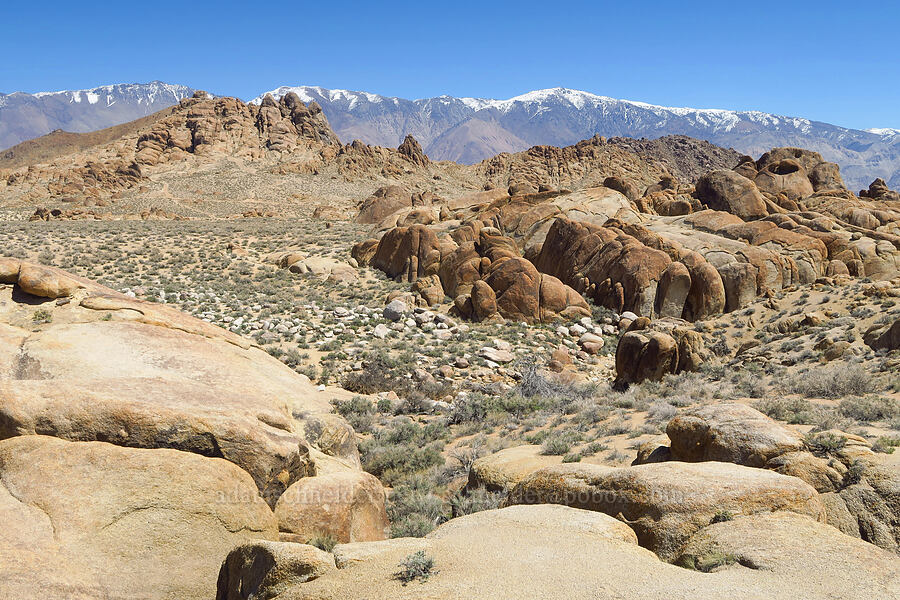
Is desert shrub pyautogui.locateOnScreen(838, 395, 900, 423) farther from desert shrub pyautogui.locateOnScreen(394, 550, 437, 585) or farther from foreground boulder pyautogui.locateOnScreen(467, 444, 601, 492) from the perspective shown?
desert shrub pyautogui.locateOnScreen(394, 550, 437, 585)

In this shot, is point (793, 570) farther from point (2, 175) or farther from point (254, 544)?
point (2, 175)

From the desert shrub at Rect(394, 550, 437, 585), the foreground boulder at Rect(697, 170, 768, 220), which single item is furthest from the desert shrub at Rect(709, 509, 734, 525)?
the foreground boulder at Rect(697, 170, 768, 220)

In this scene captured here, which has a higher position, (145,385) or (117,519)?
Result: (145,385)

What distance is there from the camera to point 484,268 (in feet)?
85.4

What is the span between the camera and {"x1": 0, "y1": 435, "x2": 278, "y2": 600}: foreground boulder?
4844mm

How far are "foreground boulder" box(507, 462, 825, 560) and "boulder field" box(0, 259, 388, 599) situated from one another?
3387 mm

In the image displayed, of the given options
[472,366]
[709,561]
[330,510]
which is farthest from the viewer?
[472,366]

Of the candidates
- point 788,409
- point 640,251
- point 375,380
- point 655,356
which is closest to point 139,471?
point 375,380

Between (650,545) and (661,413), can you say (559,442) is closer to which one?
(661,413)

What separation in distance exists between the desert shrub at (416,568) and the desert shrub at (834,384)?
40.1ft

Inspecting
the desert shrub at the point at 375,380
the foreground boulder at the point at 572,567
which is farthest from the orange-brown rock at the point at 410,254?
the foreground boulder at the point at 572,567

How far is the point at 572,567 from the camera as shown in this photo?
455 centimetres

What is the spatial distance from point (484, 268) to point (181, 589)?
21766mm

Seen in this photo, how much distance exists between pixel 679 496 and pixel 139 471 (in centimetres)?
628
